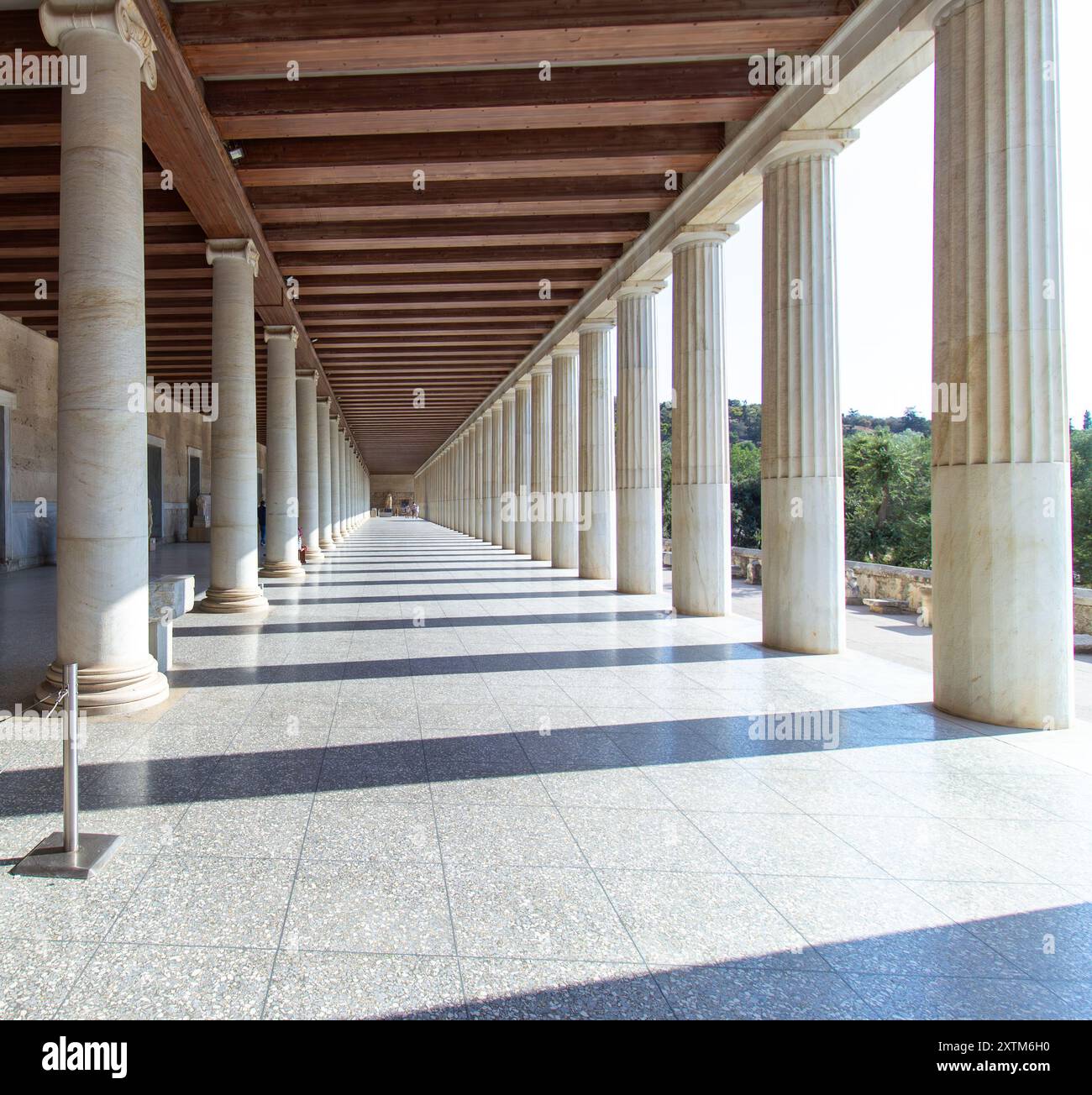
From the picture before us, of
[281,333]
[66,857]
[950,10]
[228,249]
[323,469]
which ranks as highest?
[281,333]

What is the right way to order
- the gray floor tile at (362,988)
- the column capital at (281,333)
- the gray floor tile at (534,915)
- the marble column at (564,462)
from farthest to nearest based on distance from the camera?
the marble column at (564,462) < the column capital at (281,333) < the gray floor tile at (534,915) < the gray floor tile at (362,988)

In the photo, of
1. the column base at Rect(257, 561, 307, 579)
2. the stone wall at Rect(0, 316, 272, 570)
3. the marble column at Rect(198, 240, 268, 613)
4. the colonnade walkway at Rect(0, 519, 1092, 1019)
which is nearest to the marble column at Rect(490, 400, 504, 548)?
the column base at Rect(257, 561, 307, 579)

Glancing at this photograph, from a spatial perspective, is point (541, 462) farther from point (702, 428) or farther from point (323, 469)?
point (702, 428)

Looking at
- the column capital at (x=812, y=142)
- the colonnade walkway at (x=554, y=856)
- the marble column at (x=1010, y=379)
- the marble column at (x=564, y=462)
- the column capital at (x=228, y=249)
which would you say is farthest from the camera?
the marble column at (x=564, y=462)

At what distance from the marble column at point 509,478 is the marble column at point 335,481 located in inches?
342

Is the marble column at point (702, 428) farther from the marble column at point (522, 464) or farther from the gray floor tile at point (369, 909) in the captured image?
the marble column at point (522, 464)

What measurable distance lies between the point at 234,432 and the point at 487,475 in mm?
30437

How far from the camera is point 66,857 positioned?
14.8 ft

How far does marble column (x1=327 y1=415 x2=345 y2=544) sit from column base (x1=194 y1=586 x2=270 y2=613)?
81.1 ft

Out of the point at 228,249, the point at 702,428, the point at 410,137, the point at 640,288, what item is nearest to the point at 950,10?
the point at 702,428

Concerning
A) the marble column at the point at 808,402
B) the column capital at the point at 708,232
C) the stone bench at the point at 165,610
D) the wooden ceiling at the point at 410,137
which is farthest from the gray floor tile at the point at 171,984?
the column capital at the point at 708,232

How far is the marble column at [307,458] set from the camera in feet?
95.6

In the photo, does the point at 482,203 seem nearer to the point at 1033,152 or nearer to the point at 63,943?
the point at 1033,152

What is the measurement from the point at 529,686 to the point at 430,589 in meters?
11.3
